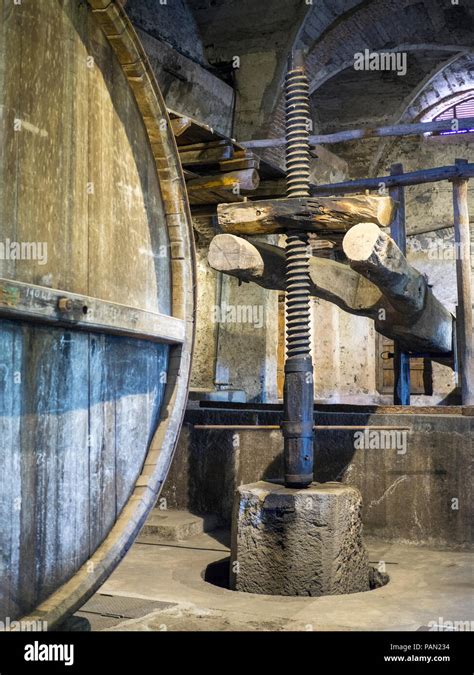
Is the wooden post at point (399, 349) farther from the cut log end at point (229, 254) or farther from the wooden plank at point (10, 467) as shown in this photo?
the wooden plank at point (10, 467)

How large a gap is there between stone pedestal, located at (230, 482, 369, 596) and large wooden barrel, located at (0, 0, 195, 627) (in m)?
1.79

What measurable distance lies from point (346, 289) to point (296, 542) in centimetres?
231

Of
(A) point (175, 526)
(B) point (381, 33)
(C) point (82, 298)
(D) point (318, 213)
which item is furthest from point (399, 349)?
(B) point (381, 33)

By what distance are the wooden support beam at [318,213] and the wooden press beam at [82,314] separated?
1.91 m

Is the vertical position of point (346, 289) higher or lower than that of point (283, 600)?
higher

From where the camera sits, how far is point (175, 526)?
5.73 m

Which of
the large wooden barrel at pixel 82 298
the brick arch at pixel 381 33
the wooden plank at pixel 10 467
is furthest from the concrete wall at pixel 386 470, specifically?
the brick arch at pixel 381 33

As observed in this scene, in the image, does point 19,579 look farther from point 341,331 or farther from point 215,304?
point 341,331

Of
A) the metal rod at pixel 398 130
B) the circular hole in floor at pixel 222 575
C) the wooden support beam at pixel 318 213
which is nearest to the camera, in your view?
the wooden support beam at pixel 318 213

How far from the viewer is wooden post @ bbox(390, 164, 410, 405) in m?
7.16

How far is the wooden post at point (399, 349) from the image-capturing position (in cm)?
716

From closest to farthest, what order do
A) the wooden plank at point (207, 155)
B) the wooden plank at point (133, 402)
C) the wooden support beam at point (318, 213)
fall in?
the wooden plank at point (133, 402)
the wooden support beam at point (318, 213)
the wooden plank at point (207, 155)

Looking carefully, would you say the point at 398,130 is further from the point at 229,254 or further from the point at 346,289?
the point at 229,254
